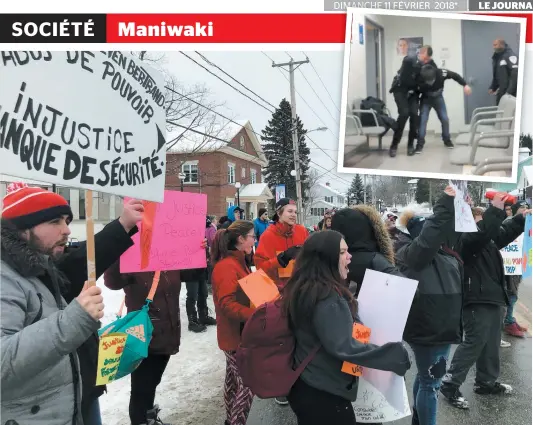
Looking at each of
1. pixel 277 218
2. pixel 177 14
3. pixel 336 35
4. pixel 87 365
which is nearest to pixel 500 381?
pixel 277 218

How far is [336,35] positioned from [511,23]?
107 cm

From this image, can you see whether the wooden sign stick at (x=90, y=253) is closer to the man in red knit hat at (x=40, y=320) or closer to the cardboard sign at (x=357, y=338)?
the man in red knit hat at (x=40, y=320)

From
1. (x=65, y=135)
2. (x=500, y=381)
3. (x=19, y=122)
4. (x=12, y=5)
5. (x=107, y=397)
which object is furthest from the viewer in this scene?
(x=500, y=381)

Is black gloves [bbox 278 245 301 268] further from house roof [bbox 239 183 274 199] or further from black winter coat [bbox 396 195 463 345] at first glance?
house roof [bbox 239 183 274 199]

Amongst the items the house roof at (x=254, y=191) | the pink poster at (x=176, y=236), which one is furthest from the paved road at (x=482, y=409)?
the house roof at (x=254, y=191)

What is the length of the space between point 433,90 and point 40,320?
248cm

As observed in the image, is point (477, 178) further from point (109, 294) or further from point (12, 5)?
point (109, 294)

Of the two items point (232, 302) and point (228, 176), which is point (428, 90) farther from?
point (228, 176)

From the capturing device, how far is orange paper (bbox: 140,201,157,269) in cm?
293

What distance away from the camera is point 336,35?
296 centimetres

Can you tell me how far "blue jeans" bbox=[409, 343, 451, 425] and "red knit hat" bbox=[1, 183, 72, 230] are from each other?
2.48 meters

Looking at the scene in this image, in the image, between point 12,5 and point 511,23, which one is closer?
point 511,23

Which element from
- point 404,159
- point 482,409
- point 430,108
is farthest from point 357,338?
point 482,409

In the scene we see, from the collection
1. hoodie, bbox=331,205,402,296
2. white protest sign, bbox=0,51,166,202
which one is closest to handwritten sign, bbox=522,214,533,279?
hoodie, bbox=331,205,402,296
